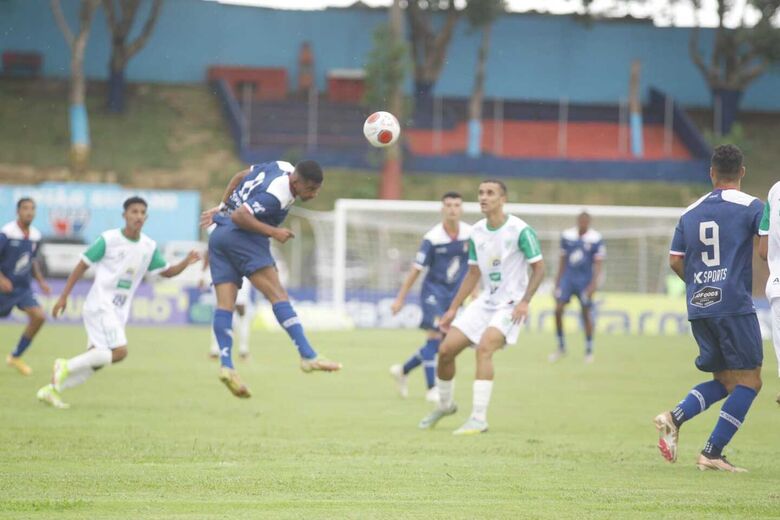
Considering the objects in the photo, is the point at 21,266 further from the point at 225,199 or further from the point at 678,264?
the point at 678,264

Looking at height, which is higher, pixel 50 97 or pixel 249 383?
pixel 50 97

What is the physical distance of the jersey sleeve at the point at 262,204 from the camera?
10938 millimetres

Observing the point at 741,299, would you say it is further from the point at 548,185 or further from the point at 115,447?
the point at 548,185

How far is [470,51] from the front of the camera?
5631cm

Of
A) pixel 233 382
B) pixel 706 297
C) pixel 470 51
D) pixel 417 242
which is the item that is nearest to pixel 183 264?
pixel 233 382

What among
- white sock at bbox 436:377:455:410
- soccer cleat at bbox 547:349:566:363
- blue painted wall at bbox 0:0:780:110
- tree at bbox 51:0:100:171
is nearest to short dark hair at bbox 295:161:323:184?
white sock at bbox 436:377:455:410

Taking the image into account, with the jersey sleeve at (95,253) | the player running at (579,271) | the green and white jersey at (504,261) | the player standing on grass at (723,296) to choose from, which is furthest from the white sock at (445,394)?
the player running at (579,271)

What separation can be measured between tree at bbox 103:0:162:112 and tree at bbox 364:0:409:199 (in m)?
10.2

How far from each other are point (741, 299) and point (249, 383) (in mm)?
9516

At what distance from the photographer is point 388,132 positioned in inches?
459

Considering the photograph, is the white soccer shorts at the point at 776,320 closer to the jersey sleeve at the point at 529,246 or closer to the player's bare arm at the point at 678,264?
the player's bare arm at the point at 678,264

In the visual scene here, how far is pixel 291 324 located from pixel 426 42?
43.8 metres

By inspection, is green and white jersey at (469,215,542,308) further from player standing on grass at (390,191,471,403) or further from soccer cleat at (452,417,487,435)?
player standing on grass at (390,191,471,403)

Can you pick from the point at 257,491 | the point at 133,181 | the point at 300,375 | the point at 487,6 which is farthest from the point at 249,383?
the point at 487,6
